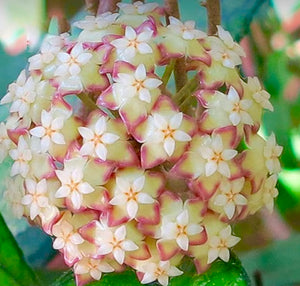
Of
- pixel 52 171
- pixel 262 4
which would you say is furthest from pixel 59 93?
pixel 262 4

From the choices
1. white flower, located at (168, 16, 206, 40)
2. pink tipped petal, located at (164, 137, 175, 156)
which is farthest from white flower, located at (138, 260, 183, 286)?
white flower, located at (168, 16, 206, 40)

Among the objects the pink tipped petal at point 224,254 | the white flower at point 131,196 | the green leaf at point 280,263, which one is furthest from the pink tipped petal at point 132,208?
the green leaf at point 280,263

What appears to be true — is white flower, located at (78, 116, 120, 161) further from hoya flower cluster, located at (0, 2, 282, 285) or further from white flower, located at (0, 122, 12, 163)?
white flower, located at (0, 122, 12, 163)

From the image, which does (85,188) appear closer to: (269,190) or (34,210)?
(34,210)

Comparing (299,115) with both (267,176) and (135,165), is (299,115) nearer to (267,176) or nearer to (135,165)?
(267,176)

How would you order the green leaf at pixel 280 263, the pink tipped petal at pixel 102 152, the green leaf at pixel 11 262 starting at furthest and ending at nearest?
1. the green leaf at pixel 280 263
2. the green leaf at pixel 11 262
3. the pink tipped petal at pixel 102 152

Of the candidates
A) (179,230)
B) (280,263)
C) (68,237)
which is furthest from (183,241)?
(280,263)

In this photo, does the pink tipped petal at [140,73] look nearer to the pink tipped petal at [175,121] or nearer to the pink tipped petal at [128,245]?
the pink tipped petal at [175,121]
